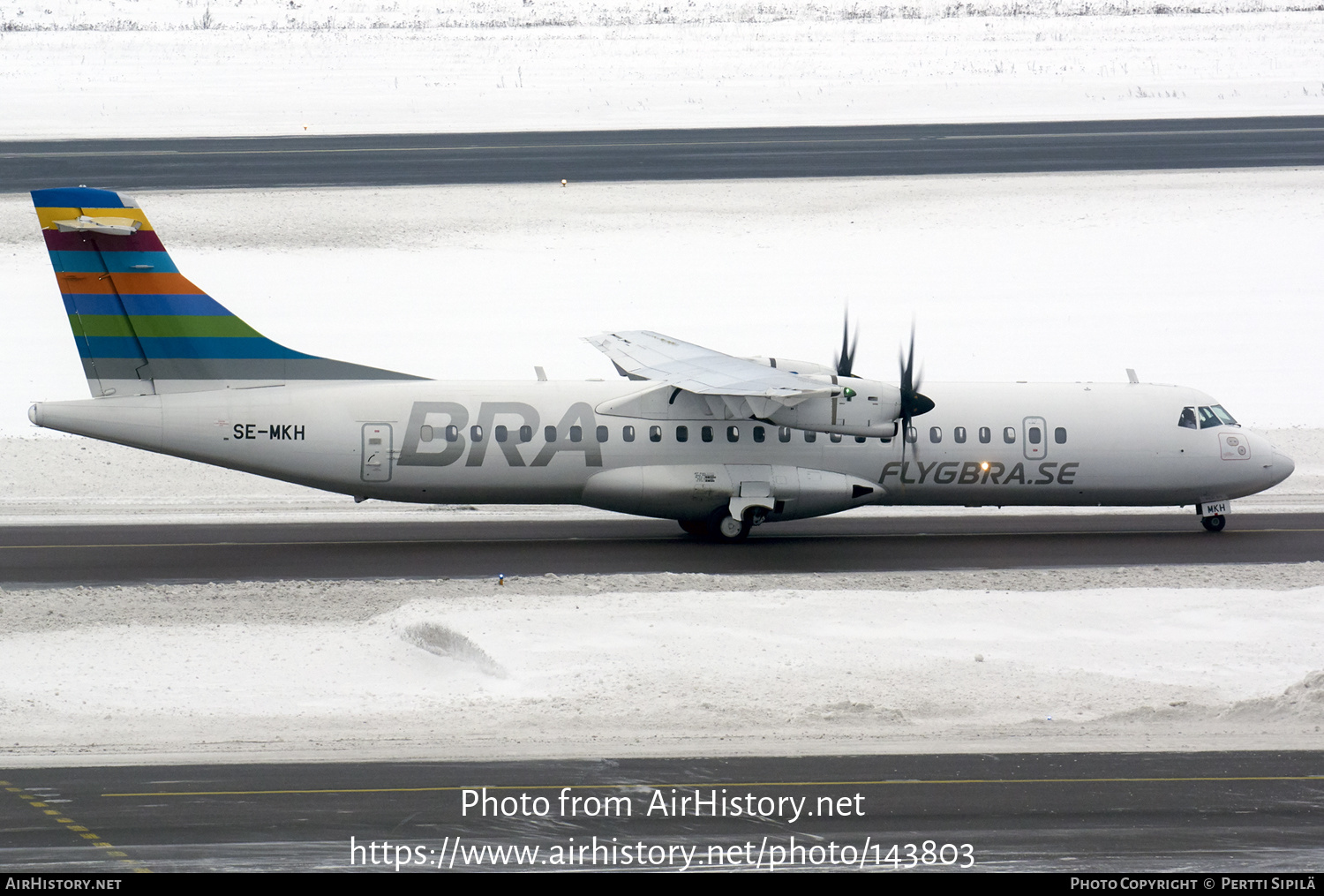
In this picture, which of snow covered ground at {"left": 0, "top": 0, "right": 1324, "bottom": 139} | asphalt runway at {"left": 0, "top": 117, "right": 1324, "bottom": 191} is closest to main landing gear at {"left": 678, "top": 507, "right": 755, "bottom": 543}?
asphalt runway at {"left": 0, "top": 117, "right": 1324, "bottom": 191}

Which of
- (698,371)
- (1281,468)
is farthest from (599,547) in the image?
(1281,468)

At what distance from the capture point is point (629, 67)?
6969cm

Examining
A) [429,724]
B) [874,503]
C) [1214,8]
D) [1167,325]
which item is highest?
[1214,8]

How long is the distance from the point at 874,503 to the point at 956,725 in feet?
36.7

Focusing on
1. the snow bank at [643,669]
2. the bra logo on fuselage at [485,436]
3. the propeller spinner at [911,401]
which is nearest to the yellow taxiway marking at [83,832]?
the snow bank at [643,669]

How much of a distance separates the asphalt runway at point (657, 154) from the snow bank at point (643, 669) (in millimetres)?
28409

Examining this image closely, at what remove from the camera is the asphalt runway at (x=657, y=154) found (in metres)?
48.9

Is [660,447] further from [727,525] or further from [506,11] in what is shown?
[506,11]

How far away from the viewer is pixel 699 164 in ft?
167

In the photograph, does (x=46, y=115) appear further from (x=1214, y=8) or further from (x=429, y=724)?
(x=1214, y=8)

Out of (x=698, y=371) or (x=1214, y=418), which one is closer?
(x=698, y=371)

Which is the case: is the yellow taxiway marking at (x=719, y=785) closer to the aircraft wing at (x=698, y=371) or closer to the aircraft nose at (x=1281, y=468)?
the aircraft wing at (x=698, y=371)

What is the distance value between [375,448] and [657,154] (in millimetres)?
28175
